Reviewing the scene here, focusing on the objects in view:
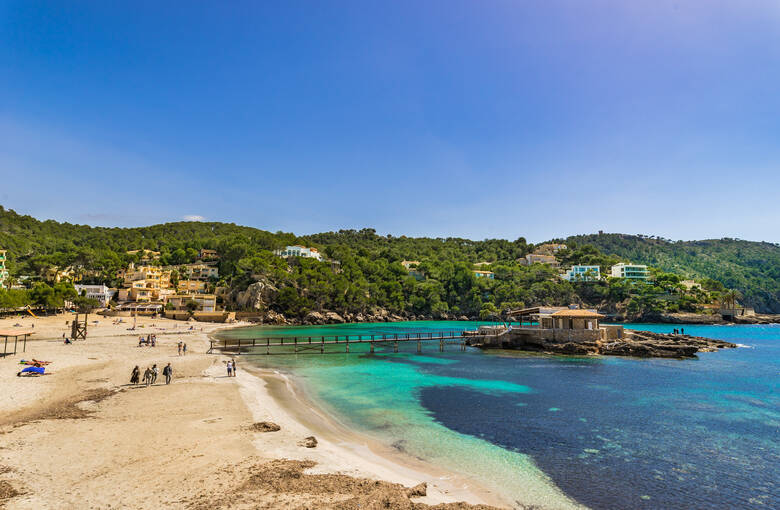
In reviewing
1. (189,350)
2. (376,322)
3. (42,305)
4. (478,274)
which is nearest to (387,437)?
(189,350)

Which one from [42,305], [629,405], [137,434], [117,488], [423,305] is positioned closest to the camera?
[117,488]

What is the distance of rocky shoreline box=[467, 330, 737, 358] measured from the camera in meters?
44.9

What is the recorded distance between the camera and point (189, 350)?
41156 mm

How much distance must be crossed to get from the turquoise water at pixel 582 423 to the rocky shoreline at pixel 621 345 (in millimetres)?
6202

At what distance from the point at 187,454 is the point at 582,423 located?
1753cm

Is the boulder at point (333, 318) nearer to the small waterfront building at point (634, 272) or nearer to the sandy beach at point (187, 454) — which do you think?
the sandy beach at point (187, 454)

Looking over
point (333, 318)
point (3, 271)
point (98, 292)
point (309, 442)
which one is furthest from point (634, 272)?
point (3, 271)

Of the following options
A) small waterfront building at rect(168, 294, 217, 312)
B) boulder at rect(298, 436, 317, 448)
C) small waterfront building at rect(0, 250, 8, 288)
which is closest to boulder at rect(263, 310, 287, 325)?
small waterfront building at rect(168, 294, 217, 312)

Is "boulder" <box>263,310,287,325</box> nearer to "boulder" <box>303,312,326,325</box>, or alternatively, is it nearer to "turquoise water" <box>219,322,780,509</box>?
"boulder" <box>303,312,326,325</box>

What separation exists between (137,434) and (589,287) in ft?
Result: 406

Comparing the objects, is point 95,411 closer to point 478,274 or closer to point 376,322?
point 376,322

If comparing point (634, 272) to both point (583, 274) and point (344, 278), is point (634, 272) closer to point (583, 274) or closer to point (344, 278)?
point (583, 274)

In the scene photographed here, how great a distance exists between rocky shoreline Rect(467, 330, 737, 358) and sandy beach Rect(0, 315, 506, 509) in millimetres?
34758

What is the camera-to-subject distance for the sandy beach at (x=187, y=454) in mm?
9836
